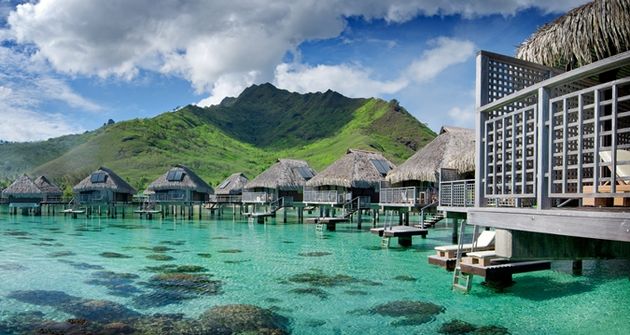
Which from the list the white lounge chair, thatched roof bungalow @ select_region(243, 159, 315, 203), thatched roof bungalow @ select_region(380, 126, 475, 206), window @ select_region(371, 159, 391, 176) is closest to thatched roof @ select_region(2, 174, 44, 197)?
thatched roof bungalow @ select_region(243, 159, 315, 203)

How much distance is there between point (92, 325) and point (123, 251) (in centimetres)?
1120

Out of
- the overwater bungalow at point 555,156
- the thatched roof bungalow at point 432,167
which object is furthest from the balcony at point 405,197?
the overwater bungalow at point 555,156

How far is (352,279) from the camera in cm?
1280

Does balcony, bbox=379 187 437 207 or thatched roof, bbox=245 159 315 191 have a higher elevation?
thatched roof, bbox=245 159 315 191

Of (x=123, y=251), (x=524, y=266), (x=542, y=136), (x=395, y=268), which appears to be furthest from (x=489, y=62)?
(x=123, y=251)

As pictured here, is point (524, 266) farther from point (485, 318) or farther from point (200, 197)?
point (200, 197)

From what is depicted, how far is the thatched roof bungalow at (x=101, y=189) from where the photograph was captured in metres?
43.4

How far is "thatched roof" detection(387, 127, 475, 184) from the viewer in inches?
813

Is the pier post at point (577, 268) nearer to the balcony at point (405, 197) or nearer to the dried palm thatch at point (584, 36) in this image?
the dried palm thatch at point (584, 36)

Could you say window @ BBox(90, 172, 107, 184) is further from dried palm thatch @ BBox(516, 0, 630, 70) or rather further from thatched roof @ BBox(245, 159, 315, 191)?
dried palm thatch @ BBox(516, 0, 630, 70)

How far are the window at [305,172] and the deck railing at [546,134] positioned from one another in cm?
3172

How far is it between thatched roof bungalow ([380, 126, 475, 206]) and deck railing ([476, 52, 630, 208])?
12336 mm

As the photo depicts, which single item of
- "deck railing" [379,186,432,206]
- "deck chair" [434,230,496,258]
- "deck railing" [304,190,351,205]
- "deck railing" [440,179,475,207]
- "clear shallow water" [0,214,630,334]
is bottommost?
"clear shallow water" [0,214,630,334]

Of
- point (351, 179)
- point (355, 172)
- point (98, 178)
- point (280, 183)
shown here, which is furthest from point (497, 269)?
point (98, 178)
